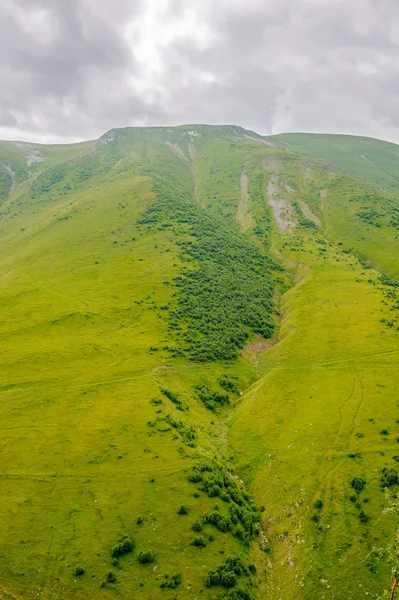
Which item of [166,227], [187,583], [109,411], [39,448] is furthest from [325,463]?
[166,227]

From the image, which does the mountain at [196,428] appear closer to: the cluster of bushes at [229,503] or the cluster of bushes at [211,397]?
the cluster of bushes at [229,503]

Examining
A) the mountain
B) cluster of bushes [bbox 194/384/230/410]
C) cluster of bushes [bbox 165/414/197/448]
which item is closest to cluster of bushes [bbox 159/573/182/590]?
the mountain

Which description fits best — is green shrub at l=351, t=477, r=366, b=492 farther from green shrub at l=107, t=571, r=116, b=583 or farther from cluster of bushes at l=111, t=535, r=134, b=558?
green shrub at l=107, t=571, r=116, b=583

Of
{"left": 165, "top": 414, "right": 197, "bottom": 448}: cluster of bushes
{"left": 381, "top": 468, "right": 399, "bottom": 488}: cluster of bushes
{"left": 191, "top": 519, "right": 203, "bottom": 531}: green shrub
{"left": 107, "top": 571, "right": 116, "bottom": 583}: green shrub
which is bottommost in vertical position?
{"left": 107, "top": 571, "right": 116, "bottom": 583}: green shrub

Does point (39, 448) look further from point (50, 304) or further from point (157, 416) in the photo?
point (50, 304)

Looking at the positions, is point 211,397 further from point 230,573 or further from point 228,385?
point 230,573

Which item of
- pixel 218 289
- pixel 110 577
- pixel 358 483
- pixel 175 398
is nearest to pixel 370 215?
pixel 218 289
